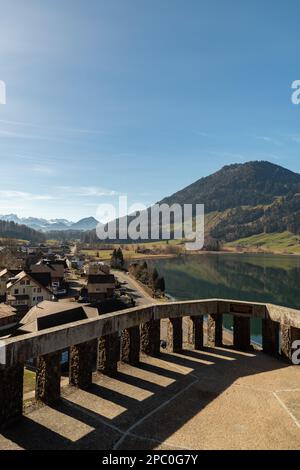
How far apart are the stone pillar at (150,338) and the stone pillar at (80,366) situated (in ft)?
11.5

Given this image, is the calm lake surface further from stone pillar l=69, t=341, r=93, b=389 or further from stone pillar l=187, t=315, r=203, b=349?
stone pillar l=69, t=341, r=93, b=389

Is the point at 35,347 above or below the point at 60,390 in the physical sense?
above

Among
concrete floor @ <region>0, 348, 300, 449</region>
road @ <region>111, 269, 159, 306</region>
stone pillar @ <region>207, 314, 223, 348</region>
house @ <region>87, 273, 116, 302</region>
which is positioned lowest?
road @ <region>111, 269, 159, 306</region>

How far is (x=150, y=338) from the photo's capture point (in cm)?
1484

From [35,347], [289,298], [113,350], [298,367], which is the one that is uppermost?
[35,347]

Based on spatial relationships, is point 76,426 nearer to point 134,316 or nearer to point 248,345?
point 134,316

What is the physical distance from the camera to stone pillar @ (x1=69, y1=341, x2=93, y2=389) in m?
11.6

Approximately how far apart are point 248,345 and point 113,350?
6634 mm

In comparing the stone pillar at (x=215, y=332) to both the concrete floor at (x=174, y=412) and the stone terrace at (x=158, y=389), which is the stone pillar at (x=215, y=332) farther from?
the concrete floor at (x=174, y=412)

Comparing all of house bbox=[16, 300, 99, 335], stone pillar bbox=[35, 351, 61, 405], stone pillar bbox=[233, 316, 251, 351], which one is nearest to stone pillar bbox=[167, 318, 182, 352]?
stone pillar bbox=[233, 316, 251, 351]

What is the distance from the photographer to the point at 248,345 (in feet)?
53.5

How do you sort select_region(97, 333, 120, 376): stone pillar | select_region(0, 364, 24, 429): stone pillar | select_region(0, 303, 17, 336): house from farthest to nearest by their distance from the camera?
select_region(0, 303, 17, 336): house → select_region(97, 333, 120, 376): stone pillar → select_region(0, 364, 24, 429): stone pillar
